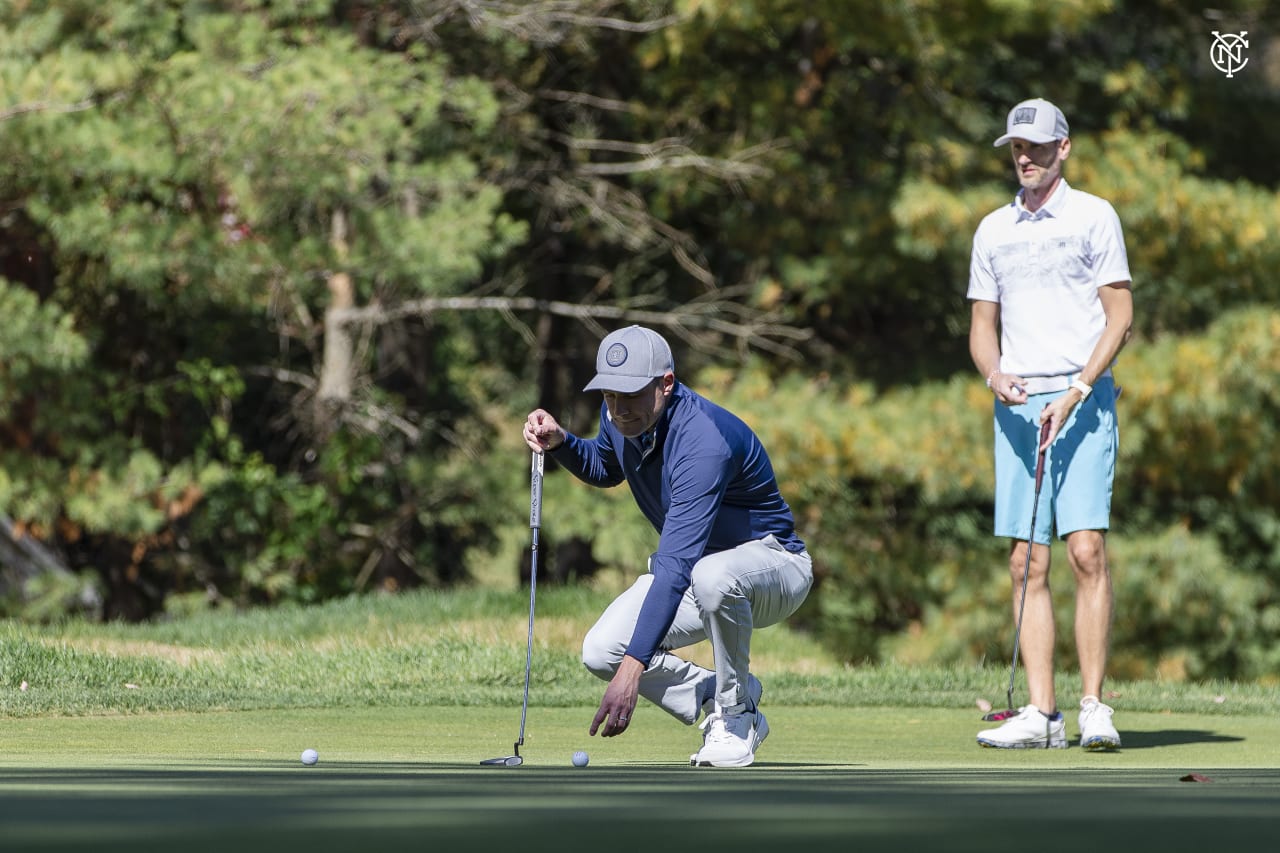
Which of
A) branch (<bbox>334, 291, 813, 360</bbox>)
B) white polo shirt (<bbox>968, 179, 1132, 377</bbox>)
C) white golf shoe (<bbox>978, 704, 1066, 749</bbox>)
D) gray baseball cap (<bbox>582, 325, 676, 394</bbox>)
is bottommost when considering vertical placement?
white golf shoe (<bbox>978, 704, 1066, 749</bbox>)

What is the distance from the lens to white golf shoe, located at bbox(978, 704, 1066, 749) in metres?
5.98

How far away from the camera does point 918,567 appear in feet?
51.5

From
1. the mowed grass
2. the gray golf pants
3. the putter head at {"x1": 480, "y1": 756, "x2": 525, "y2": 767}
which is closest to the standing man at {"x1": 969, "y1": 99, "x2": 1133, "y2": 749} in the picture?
the mowed grass

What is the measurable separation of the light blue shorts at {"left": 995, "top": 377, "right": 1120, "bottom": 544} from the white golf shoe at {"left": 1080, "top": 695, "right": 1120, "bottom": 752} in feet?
2.37

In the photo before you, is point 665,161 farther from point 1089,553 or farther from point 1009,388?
point 1089,553

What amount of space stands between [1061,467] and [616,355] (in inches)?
85.0

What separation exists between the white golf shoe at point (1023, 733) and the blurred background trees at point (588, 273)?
317 inches

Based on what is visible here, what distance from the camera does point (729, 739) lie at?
5.09 meters

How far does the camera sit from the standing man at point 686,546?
4.97 metres

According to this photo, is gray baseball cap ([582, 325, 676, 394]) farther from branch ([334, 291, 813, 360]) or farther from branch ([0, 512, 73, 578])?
branch ([0, 512, 73, 578])

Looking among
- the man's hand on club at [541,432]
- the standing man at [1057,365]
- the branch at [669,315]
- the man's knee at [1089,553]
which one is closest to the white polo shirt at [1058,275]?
the standing man at [1057,365]

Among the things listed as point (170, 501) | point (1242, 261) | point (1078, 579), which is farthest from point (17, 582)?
point (1078, 579)

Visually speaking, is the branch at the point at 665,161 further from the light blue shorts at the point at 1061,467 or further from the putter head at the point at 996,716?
the light blue shorts at the point at 1061,467

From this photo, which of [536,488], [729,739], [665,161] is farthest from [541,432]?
[665,161]
